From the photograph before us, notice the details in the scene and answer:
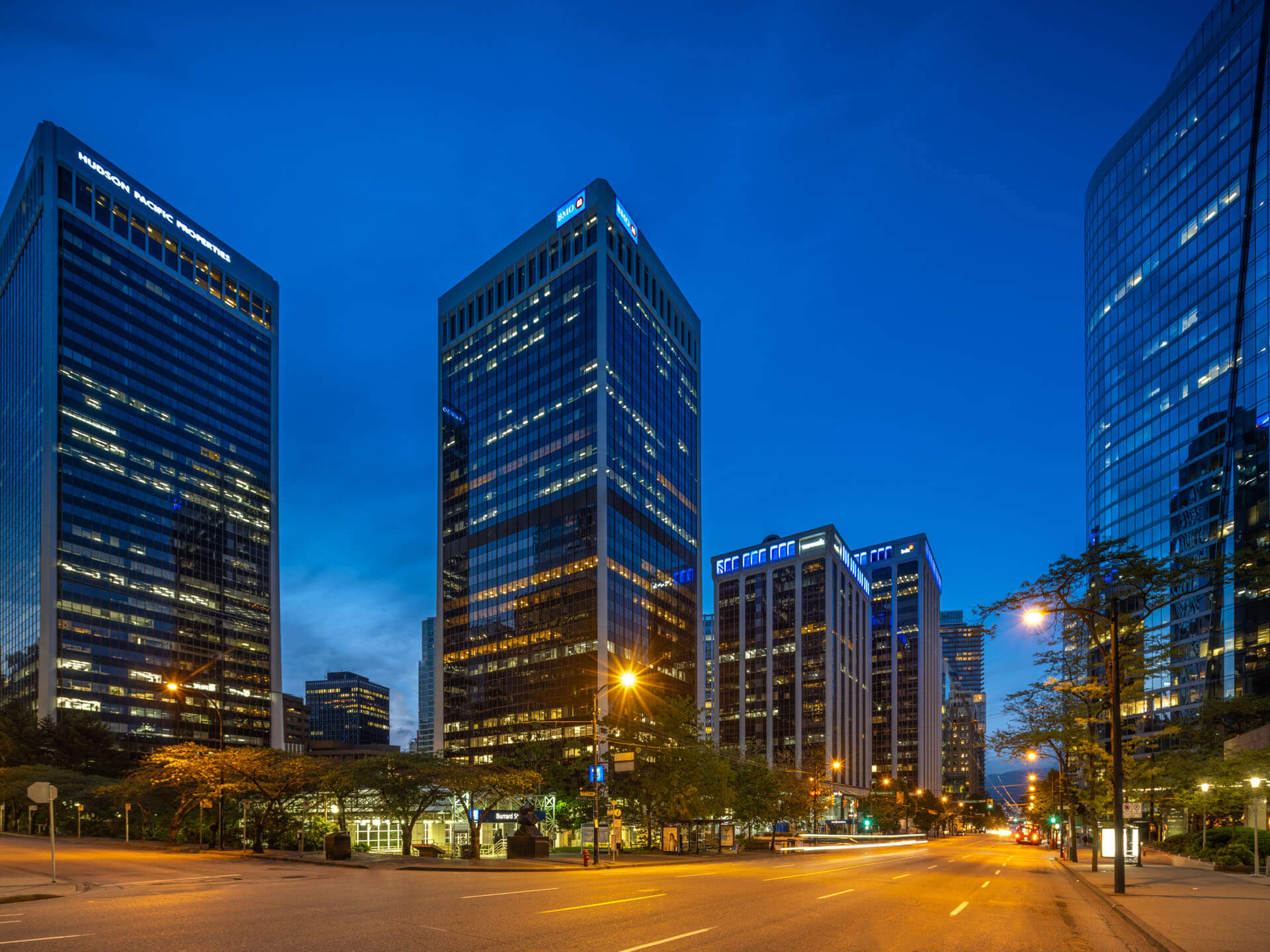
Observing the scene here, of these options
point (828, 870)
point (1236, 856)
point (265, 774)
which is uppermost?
point (265, 774)

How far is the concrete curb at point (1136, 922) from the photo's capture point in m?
15.2

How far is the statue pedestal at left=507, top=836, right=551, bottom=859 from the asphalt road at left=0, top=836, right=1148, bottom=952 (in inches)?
410

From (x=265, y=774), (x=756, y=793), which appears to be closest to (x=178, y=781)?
(x=265, y=774)

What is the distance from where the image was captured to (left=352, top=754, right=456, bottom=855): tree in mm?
43625

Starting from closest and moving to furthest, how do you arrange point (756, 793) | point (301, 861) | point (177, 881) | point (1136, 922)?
point (1136, 922)
point (177, 881)
point (301, 861)
point (756, 793)

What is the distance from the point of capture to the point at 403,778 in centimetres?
4472

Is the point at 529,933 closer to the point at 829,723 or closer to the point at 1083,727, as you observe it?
the point at 1083,727

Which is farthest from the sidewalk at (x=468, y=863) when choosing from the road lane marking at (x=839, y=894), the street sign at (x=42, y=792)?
the road lane marking at (x=839, y=894)

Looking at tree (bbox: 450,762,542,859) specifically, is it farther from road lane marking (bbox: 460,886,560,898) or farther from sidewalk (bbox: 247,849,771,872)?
road lane marking (bbox: 460,886,560,898)

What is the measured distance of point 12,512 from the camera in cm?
16438

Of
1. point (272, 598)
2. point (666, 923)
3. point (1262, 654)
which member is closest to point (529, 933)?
point (666, 923)

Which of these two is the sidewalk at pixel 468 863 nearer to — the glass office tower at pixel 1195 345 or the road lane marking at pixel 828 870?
the road lane marking at pixel 828 870

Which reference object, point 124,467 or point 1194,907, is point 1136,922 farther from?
point 124,467

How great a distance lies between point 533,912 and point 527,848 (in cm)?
2671
